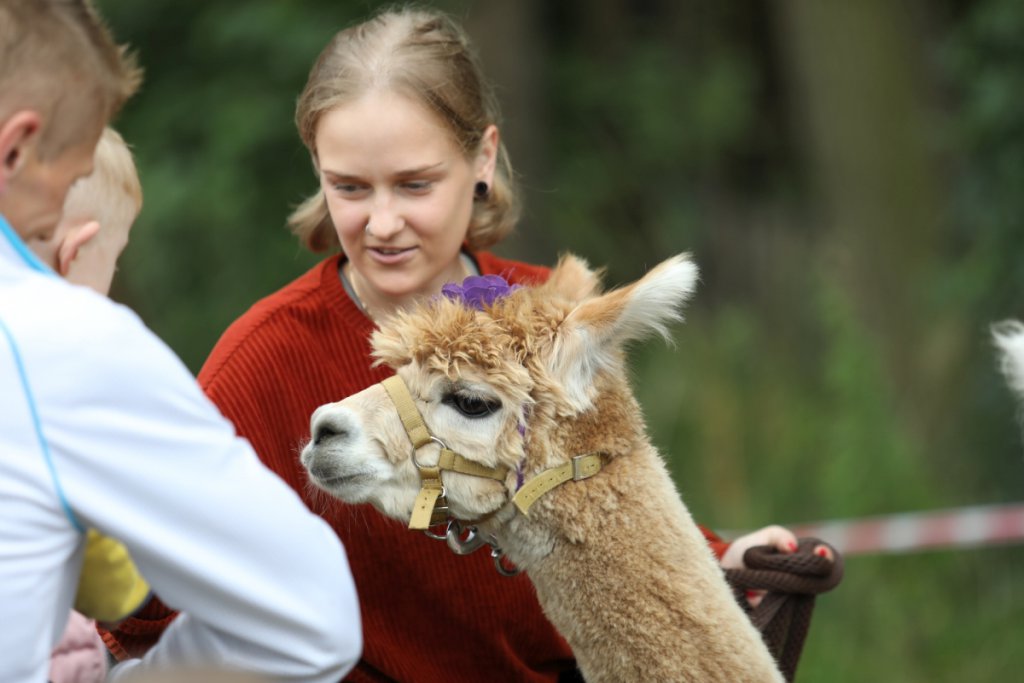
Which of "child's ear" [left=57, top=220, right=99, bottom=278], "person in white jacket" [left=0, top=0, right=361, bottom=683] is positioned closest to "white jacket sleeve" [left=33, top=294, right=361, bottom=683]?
"person in white jacket" [left=0, top=0, right=361, bottom=683]

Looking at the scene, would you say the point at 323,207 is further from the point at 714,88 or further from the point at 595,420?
the point at 714,88

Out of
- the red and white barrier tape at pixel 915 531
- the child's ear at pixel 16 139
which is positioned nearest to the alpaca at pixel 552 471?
the child's ear at pixel 16 139

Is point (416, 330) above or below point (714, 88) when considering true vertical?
above

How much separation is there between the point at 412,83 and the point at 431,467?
846 millimetres

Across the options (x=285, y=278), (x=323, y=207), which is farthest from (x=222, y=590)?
(x=285, y=278)

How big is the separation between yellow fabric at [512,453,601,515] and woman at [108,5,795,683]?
0.35 metres

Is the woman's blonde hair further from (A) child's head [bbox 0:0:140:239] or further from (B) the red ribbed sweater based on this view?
(A) child's head [bbox 0:0:140:239]

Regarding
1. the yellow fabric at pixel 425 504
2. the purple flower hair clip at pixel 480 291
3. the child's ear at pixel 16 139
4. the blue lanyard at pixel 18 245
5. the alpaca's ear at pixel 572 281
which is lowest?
the yellow fabric at pixel 425 504

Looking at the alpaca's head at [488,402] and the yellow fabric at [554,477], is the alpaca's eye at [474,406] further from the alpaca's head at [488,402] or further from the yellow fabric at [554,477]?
the yellow fabric at [554,477]

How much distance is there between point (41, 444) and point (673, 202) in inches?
390

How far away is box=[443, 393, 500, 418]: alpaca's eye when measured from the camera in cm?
251

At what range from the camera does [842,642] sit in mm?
5469

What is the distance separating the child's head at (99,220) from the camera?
6.58ft

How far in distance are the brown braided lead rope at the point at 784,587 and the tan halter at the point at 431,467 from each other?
29.5 inches
